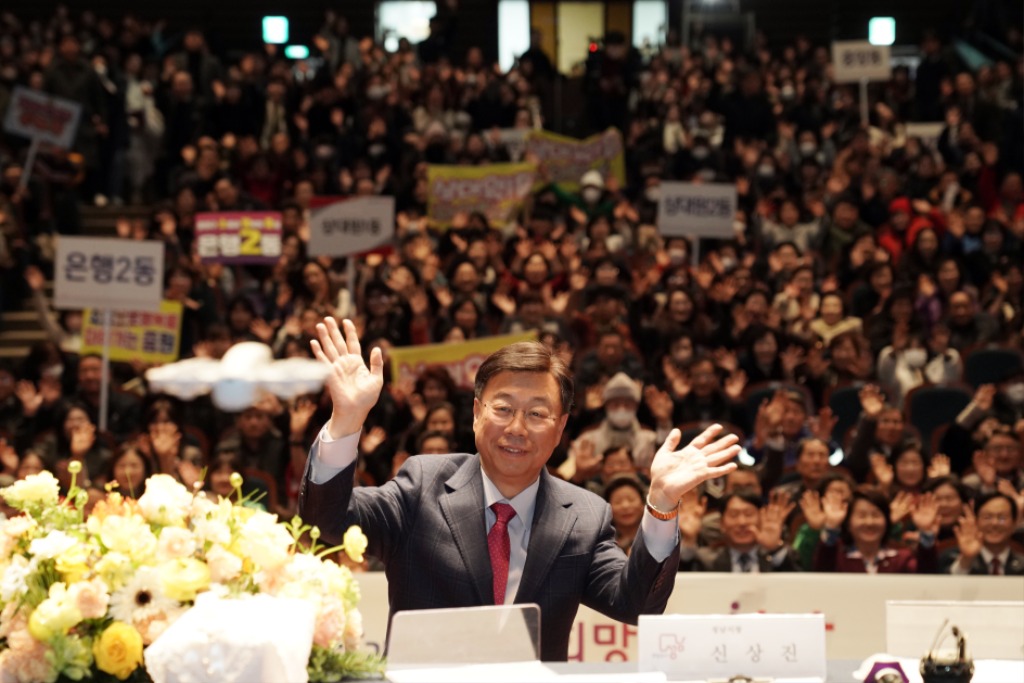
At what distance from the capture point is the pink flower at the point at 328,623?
2350 millimetres

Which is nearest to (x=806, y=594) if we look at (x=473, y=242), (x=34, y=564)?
(x=34, y=564)

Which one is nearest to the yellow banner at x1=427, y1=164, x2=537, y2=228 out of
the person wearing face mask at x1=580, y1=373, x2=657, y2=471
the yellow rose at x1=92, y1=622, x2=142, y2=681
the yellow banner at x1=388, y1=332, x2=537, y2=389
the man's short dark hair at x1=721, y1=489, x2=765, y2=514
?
the yellow banner at x1=388, y1=332, x2=537, y2=389

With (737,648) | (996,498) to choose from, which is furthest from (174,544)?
(996,498)

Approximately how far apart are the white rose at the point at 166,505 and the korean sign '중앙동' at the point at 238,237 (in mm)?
8812

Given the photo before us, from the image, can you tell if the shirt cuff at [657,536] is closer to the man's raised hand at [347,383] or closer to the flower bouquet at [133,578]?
the man's raised hand at [347,383]

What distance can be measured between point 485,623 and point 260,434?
6.23 metres

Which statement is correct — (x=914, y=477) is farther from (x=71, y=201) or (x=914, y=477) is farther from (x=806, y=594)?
(x=71, y=201)

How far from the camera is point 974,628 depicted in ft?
9.25

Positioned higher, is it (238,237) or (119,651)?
(238,237)

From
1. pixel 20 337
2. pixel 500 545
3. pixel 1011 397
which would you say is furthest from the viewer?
pixel 20 337

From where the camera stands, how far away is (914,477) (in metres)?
7.85

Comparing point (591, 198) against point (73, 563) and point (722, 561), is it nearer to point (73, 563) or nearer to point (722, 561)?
point (722, 561)

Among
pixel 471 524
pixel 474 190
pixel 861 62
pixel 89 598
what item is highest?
pixel 861 62

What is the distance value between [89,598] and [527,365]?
116 centimetres
